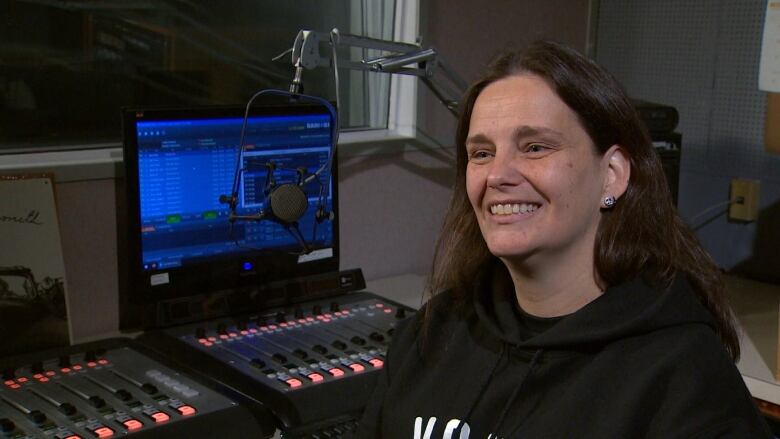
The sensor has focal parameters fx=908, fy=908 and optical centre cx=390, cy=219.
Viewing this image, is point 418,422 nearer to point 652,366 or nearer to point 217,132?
point 652,366

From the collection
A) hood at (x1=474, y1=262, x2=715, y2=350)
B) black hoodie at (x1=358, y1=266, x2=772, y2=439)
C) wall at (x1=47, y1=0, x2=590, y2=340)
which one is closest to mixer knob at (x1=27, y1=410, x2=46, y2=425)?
black hoodie at (x1=358, y1=266, x2=772, y2=439)

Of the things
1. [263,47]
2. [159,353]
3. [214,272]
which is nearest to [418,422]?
[159,353]

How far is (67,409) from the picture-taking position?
4.61 feet

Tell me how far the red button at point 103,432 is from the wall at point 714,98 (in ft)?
6.13

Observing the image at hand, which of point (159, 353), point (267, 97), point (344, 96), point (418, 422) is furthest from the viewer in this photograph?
point (344, 96)

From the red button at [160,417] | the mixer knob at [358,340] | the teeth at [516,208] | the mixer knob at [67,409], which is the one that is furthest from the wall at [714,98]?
the mixer knob at [67,409]

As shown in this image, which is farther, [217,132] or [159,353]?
[217,132]

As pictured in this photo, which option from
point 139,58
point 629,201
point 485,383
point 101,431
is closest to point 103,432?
point 101,431

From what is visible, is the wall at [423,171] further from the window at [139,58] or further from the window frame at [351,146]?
the window at [139,58]

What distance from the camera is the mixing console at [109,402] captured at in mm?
1363

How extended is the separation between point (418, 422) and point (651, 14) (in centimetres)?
190

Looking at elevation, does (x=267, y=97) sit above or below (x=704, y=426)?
above

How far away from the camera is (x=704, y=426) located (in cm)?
104

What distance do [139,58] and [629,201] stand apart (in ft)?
4.12
